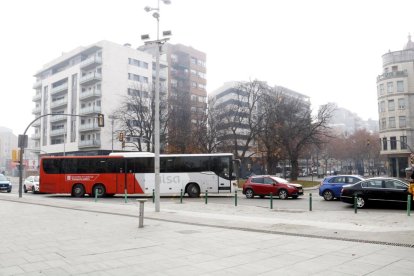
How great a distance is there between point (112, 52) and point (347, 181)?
54.1 m

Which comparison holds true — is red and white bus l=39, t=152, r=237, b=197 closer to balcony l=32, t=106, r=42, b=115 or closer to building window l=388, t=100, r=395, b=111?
building window l=388, t=100, r=395, b=111

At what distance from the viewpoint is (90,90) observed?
6775 cm

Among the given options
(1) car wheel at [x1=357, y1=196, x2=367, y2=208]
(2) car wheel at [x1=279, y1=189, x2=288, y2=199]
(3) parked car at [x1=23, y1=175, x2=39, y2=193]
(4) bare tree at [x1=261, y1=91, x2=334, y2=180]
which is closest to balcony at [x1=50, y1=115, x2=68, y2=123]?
(3) parked car at [x1=23, y1=175, x2=39, y2=193]

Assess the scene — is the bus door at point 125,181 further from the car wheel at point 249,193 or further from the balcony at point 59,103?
the balcony at point 59,103

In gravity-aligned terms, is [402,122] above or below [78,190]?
above

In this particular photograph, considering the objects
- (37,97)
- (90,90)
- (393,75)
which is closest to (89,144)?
(90,90)

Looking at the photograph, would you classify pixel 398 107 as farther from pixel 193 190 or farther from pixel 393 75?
pixel 193 190

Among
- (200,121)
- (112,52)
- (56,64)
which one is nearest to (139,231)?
(200,121)

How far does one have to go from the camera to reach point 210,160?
91.4 feet

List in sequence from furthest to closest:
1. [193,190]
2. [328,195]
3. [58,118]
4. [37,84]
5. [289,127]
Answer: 1. [37,84]
2. [58,118]
3. [289,127]
4. [193,190]
5. [328,195]

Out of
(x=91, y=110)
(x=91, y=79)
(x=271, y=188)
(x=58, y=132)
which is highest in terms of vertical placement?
(x=91, y=79)

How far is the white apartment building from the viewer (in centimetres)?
6644

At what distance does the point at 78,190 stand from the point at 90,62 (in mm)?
43473

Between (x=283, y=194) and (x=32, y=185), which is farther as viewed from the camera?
(x=32, y=185)
